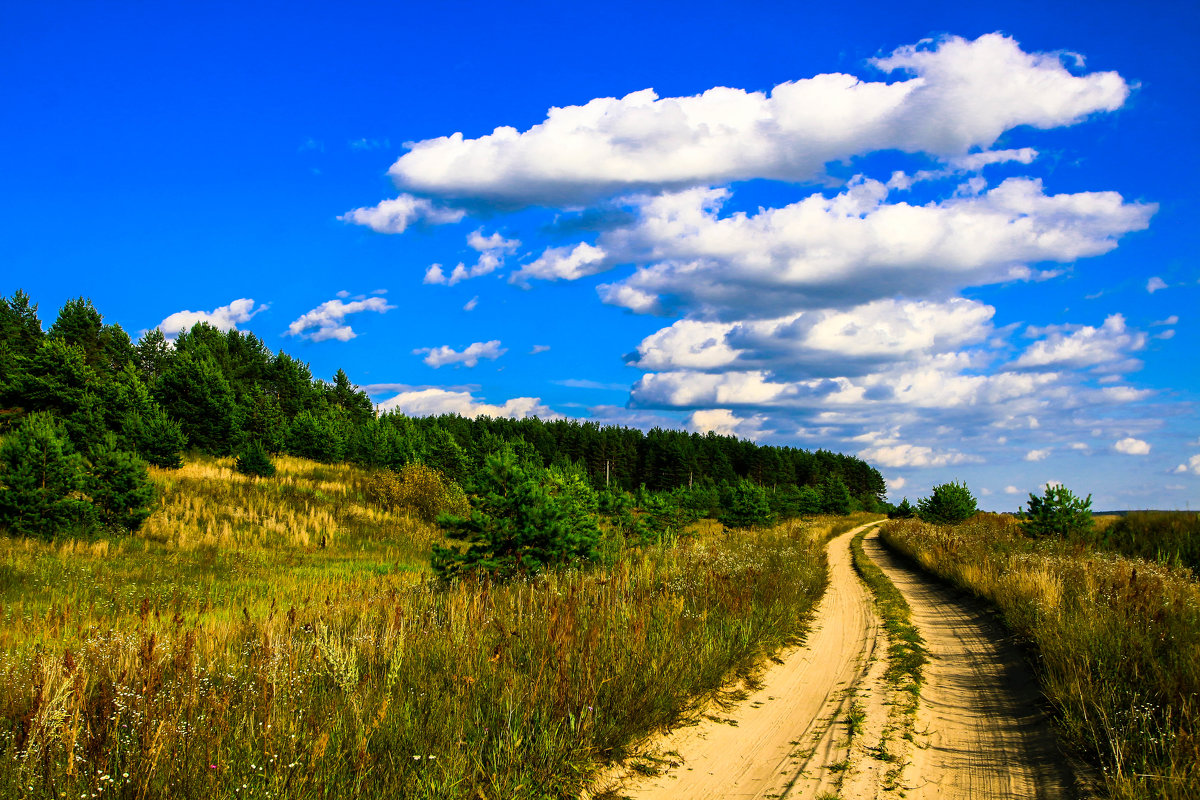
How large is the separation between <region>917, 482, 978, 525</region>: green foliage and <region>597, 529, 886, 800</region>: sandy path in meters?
31.5

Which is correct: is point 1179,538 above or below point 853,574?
above

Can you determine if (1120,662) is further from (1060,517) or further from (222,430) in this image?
(222,430)

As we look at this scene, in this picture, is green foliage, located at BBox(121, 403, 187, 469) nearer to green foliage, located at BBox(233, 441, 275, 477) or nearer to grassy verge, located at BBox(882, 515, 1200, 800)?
green foliage, located at BBox(233, 441, 275, 477)

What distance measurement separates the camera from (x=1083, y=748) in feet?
15.1

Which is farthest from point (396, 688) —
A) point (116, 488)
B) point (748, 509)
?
point (748, 509)

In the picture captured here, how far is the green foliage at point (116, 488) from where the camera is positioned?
1920 centimetres

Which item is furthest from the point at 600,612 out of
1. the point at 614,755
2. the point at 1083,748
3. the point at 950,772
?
the point at 1083,748

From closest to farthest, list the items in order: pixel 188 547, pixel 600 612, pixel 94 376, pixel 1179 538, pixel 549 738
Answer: pixel 549 738
pixel 600 612
pixel 1179 538
pixel 188 547
pixel 94 376

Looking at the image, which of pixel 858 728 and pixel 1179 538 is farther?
pixel 1179 538

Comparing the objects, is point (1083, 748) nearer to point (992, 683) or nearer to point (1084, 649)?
point (1084, 649)

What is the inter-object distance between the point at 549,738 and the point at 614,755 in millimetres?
759

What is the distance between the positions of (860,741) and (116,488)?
76.6 ft

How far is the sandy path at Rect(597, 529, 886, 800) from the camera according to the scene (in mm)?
4230

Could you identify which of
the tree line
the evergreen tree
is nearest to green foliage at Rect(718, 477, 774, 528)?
the tree line
